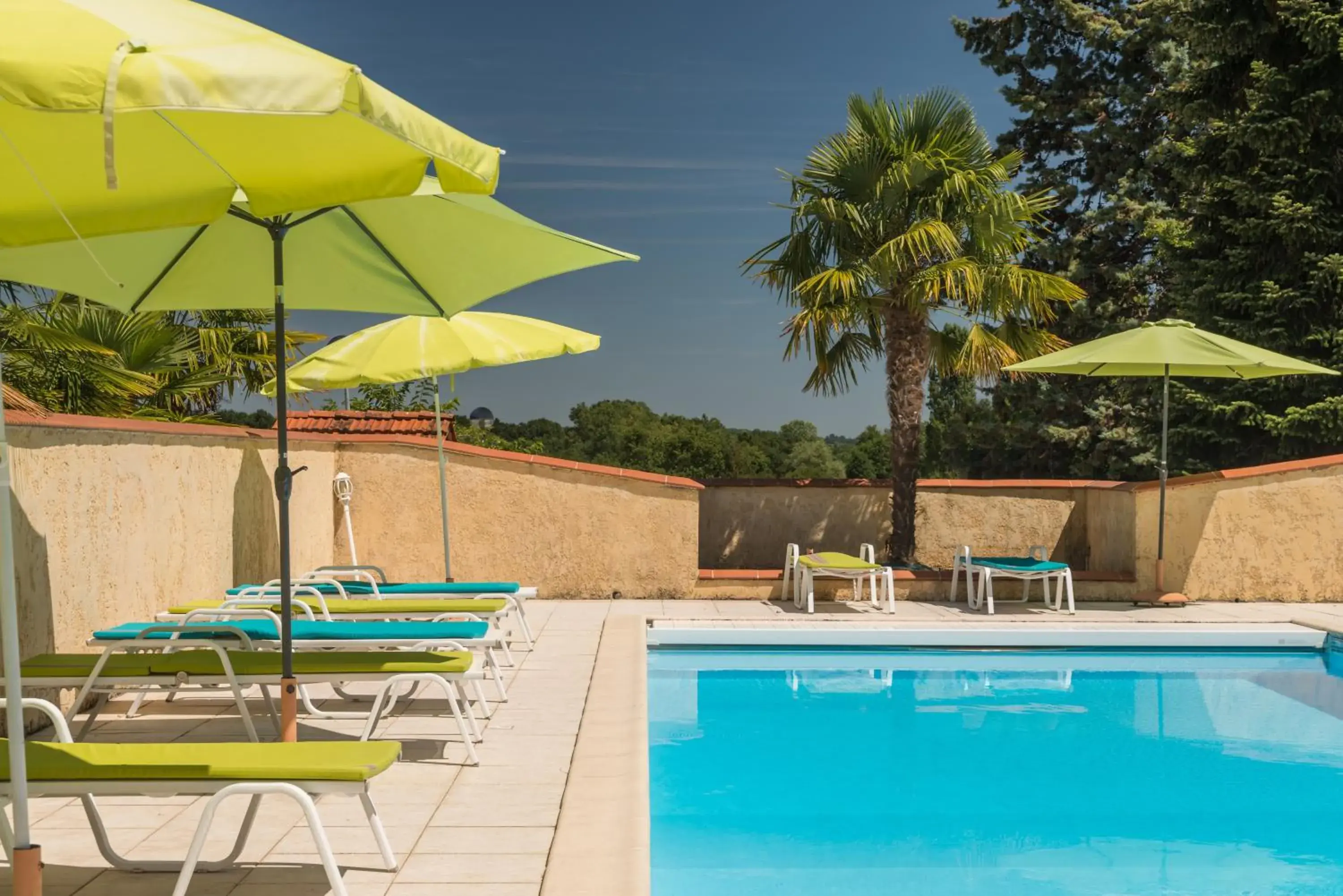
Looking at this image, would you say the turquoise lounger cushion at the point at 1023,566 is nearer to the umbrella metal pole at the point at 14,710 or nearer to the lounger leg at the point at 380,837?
the lounger leg at the point at 380,837

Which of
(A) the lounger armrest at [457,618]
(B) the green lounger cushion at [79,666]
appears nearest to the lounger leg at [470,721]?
(A) the lounger armrest at [457,618]

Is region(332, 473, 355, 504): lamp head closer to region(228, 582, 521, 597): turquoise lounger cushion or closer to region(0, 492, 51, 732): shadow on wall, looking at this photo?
region(228, 582, 521, 597): turquoise lounger cushion

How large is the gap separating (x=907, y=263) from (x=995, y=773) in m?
6.14

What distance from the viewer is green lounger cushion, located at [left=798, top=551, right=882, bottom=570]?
10617 mm

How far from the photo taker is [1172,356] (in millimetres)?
10859

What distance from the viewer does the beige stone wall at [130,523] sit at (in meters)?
5.99

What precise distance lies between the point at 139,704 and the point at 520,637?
3.31 meters

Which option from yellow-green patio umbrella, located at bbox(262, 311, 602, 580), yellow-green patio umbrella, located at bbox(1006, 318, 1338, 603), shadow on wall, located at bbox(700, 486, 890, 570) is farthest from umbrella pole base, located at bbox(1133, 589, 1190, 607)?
yellow-green patio umbrella, located at bbox(262, 311, 602, 580)

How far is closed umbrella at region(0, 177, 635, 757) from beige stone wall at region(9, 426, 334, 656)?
3.44ft

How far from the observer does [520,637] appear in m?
9.14

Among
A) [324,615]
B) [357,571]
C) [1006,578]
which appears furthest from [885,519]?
[324,615]

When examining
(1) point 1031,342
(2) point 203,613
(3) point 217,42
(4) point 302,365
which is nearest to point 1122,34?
(1) point 1031,342

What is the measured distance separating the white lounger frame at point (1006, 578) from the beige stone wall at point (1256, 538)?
1077 millimetres

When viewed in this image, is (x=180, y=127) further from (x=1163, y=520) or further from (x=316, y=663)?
(x=1163, y=520)
